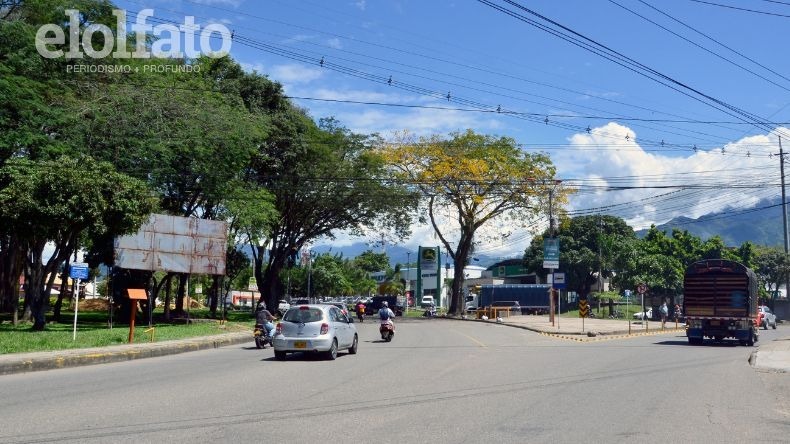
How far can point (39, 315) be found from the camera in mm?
27266

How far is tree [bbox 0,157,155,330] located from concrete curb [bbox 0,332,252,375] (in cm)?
517

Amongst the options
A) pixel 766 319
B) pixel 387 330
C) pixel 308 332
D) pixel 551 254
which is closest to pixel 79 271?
pixel 308 332

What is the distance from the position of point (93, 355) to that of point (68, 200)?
8.01 meters

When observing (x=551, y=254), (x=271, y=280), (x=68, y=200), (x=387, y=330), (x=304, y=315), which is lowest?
(x=387, y=330)

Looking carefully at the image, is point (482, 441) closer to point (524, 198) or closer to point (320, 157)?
point (320, 157)

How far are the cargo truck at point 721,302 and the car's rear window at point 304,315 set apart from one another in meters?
16.5

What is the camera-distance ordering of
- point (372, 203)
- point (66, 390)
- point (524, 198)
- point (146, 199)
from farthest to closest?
point (524, 198), point (372, 203), point (146, 199), point (66, 390)

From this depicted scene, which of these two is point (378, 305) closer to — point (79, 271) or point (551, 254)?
point (551, 254)

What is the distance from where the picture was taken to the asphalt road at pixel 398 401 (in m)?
8.84

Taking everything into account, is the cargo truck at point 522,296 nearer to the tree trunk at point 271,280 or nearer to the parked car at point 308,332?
the tree trunk at point 271,280

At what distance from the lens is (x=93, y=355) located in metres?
18.3

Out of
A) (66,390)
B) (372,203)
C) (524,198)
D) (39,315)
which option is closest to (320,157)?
(372,203)

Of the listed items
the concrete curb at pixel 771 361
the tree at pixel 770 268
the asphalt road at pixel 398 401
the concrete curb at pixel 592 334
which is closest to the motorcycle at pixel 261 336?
the asphalt road at pixel 398 401

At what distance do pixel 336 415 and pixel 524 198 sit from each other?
45076 millimetres
